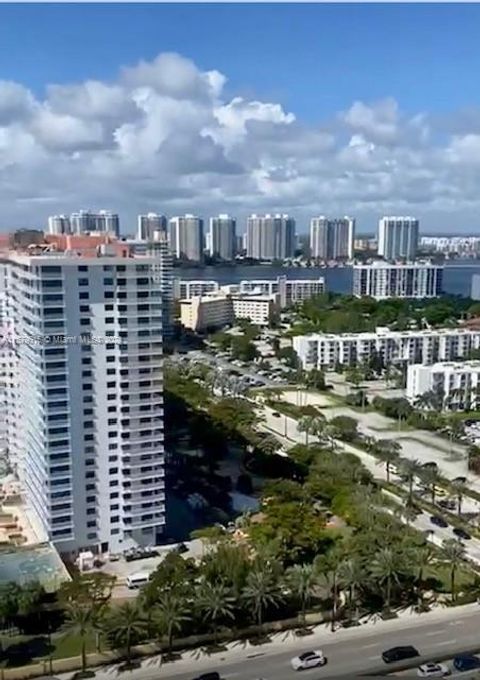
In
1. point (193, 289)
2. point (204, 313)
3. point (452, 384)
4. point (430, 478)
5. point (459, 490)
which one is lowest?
point (459, 490)

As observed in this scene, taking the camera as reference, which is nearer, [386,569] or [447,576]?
[386,569]

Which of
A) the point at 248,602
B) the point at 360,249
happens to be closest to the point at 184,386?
the point at 248,602

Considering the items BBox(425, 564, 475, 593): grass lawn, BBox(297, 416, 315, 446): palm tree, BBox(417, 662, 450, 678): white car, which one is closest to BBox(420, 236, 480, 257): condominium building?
BBox(297, 416, 315, 446): palm tree

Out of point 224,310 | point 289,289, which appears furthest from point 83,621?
point 289,289

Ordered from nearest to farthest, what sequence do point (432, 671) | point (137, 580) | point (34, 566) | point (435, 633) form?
point (432, 671), point (435, 633), point (137, 580), point (34, 566)

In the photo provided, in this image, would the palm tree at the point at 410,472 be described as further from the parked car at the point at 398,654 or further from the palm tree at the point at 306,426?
the parked car at the point at 398,654

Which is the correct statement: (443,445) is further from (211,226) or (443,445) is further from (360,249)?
(360,249)

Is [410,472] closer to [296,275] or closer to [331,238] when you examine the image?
[296,275]
